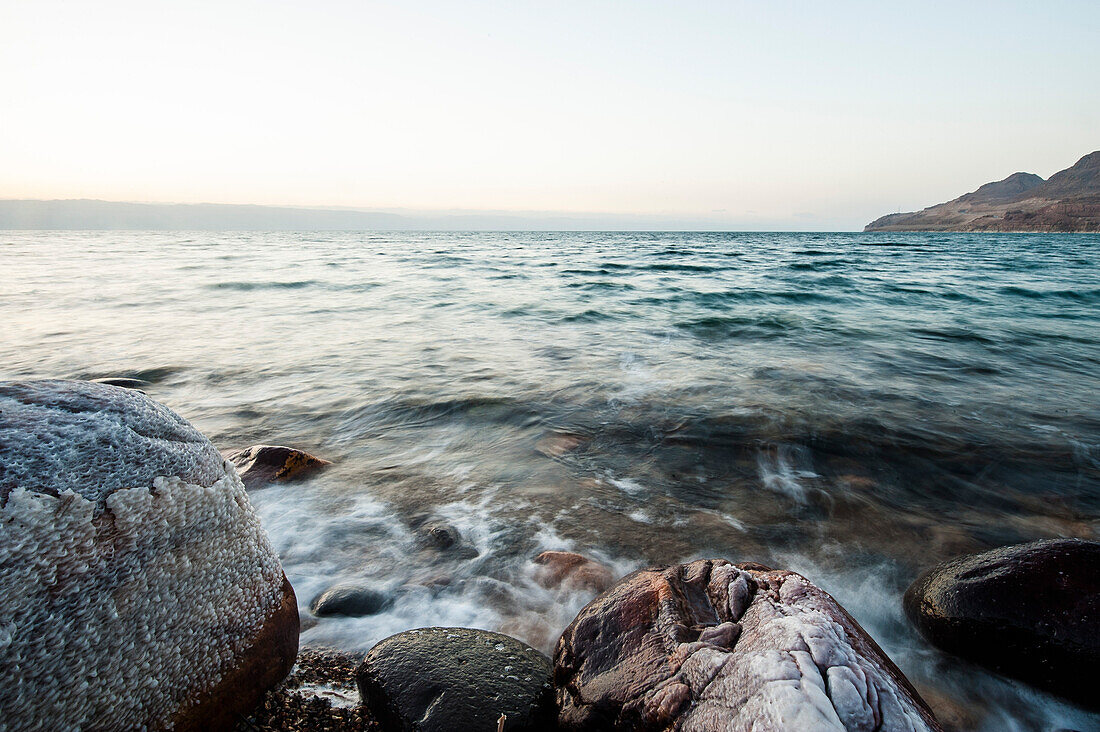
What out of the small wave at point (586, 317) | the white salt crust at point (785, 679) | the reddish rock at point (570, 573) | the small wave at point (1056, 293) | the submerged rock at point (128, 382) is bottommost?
the reddish rock at point (570, 573)

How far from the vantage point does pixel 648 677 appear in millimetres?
1770

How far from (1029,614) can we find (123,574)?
328 cm

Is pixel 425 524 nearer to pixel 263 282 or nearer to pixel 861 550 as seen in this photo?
pixel 861 550

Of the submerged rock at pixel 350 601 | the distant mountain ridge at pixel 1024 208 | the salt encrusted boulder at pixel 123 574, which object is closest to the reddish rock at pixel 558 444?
the submerged rock at pixel 350 601

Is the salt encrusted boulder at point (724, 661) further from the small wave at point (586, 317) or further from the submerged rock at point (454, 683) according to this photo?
the small wave at point (586, 317)

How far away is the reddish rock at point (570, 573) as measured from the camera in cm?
294

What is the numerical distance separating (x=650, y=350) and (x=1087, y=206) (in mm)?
131213

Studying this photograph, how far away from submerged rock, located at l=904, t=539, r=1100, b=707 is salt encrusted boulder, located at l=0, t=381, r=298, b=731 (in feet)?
9.30

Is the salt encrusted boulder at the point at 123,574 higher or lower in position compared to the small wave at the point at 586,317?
higher

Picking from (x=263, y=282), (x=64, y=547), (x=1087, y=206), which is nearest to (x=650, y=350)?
(x=64, y=547)

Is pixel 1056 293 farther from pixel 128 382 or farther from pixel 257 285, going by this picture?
pixel 257 285

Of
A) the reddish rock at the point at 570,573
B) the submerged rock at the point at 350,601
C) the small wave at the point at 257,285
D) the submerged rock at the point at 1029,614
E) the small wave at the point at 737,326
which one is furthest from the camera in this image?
the small wave at the point at 257,285

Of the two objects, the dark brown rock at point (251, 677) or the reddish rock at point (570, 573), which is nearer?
the dark brown rock at point (251, 677)

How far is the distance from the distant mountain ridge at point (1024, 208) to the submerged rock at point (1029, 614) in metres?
123
